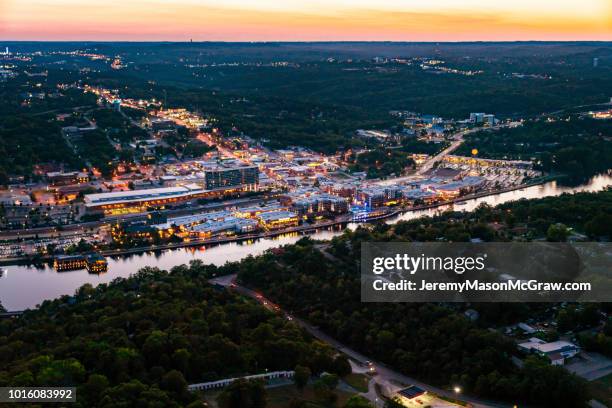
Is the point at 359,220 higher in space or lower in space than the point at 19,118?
lower

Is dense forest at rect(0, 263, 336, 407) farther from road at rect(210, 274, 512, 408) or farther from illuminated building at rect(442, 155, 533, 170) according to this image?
illuminated building at rect(442, 155, 533, 170)

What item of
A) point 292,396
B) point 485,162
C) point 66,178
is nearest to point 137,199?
point 66,178

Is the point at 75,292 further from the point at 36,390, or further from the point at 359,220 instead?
the point at 359,220

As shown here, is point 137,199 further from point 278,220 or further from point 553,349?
point 553,349

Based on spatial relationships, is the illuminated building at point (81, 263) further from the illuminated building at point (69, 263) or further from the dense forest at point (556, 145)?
the dense forest at point (556, 145)

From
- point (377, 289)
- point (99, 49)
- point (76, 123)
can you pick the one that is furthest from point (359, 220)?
point (99, 49)
